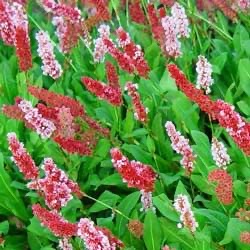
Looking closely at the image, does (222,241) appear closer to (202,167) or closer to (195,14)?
(202,167)

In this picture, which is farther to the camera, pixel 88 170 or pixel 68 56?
pixel 68 56

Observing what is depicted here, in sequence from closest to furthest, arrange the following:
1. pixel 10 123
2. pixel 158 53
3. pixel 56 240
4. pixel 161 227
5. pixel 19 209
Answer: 1. pixel 161 227
2. pixel 56 240
3. pixel 19 209
4. pixel 10 123
5. pixel 158 53

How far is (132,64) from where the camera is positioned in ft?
11.9

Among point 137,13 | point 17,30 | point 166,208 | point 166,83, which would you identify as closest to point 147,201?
point 166,208

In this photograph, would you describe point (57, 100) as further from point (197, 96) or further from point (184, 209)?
point (184, 209)

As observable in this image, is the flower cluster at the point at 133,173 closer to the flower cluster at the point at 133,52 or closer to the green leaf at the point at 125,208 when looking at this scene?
the green leaf at the point at 125,208

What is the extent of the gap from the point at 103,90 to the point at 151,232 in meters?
0.66

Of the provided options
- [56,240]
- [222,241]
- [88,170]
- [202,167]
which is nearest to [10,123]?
[88,170]

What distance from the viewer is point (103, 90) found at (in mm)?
3404

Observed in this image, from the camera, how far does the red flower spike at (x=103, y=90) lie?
336 centimetres

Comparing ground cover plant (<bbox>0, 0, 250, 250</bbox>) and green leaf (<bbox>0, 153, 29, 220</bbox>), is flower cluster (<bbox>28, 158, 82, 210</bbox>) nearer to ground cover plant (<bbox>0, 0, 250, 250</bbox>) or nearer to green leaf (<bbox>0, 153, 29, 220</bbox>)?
ground cover plant (<bbox>0, 0, 250, 250</bbox>)

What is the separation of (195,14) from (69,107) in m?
1.34

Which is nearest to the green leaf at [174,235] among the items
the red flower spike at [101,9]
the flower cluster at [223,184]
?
the flower cluster at [223,184]

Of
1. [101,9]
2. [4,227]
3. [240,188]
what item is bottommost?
[4,227]
